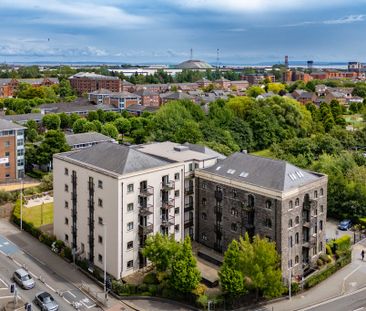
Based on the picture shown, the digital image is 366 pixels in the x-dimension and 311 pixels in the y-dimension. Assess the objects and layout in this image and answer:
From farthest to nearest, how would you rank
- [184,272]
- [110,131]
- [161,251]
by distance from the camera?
[110,131], [161,251], [184,272]

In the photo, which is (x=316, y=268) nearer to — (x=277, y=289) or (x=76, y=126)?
(x=277, y=289)

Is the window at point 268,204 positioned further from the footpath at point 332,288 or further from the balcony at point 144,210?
the balcony at point 144,210

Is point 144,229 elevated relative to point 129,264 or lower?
elevated

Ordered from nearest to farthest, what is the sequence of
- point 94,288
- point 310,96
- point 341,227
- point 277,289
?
point 277,289
point 94,288
point 341,227
point 310,96

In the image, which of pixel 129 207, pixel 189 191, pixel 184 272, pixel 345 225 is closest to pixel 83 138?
pixel 189 191

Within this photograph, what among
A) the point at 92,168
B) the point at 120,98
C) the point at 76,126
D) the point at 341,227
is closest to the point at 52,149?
the point at 76,126

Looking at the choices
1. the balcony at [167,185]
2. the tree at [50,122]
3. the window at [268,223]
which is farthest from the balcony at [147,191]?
the tree at [50,122]

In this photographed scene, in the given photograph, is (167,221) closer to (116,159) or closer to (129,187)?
(129,187)


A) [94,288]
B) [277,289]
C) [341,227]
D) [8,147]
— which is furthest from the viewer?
[8,147]
